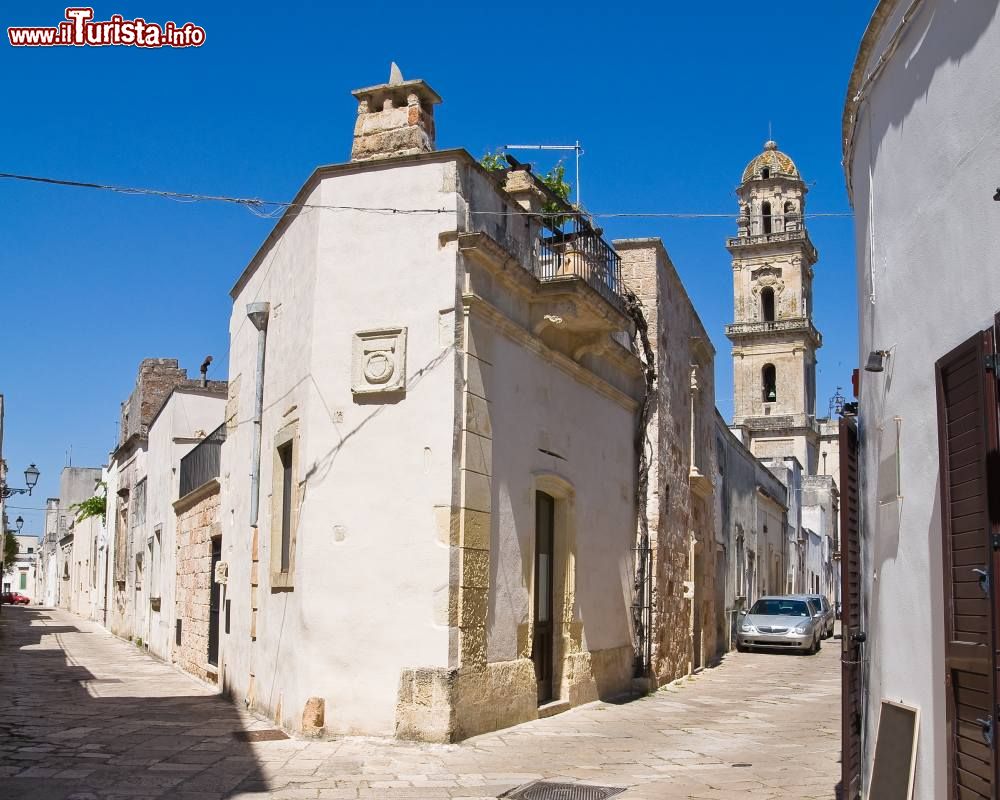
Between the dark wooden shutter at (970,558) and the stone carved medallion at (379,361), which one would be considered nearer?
the dark wooden shutter at (970,558)

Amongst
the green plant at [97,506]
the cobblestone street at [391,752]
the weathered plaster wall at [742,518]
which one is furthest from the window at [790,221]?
the cobblestone street at [391,752]

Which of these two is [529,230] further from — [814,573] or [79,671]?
[814,573]

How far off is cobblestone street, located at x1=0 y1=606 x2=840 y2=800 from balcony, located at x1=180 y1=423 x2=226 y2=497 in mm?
3129

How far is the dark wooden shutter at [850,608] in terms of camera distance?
6.93 metres

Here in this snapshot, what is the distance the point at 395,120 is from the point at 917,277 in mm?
6645

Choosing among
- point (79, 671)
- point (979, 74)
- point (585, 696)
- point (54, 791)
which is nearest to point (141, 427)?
point (79, 671)

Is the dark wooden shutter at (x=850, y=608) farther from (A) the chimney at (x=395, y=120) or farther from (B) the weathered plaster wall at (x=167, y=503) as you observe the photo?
(B) the weathered plaster wall at (x=167, y=503)

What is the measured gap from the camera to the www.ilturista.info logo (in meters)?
9.20

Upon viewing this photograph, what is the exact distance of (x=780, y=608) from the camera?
24.1m

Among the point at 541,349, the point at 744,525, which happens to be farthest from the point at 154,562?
the point at 744,525

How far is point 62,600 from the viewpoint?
51.7 meters

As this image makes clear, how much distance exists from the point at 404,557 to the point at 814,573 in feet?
129

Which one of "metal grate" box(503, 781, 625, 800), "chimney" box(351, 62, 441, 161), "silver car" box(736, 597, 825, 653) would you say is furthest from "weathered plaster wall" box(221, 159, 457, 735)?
"silver car" box(736, 597, 825, 653)

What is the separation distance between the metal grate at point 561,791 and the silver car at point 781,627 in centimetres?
1595
